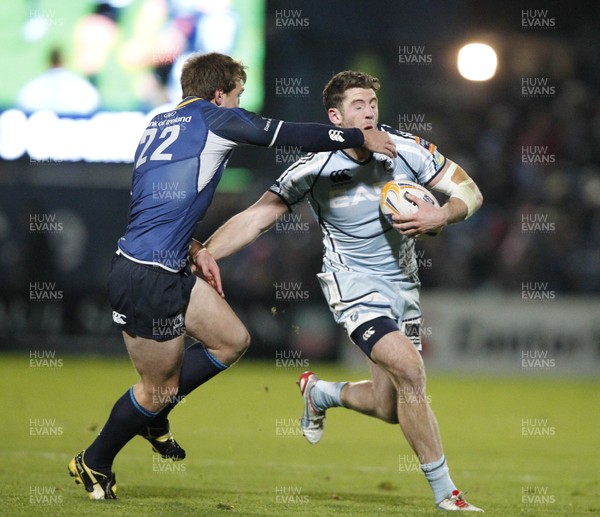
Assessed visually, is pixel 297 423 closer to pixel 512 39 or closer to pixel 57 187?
pixel 57 187

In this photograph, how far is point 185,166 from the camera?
5902 millimetres

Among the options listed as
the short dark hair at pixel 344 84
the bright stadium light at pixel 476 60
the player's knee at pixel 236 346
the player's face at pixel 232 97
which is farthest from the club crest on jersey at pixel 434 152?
the bright stadium light at pixel 476 60

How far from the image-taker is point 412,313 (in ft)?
21.8

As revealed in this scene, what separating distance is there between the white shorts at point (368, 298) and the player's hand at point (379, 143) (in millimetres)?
912

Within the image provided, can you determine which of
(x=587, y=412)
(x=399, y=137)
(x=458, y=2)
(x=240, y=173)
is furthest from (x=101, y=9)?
(x=399, y=137)

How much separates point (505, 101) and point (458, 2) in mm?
2817

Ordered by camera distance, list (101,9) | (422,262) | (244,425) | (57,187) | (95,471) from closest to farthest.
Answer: (95,471)
(244,425)
(422,262)
(101,9)
(57,187)

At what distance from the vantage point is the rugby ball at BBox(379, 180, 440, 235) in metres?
6.00

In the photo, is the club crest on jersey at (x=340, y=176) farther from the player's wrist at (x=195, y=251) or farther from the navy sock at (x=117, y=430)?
the navy sock at (x=117, y=430)

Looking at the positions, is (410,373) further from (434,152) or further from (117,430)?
(117,430)

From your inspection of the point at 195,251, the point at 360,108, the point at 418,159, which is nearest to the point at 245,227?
the point at 195,251

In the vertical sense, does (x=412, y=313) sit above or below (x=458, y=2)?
below

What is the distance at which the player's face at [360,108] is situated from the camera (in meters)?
6.37

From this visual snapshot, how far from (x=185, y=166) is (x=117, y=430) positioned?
1.54 meters
